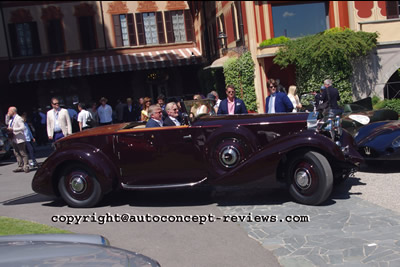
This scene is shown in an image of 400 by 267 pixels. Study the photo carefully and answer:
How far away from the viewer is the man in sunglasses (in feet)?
32.0

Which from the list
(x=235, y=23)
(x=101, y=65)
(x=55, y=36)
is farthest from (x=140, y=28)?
(x=235, y=23)

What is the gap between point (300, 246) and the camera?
4324mm

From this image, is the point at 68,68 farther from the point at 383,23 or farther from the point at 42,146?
the point at 383,23

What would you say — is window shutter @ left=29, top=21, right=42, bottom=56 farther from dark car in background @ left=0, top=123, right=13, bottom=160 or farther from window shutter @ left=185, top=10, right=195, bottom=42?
dark car in background @ left=0, top=123, right=13, bottom=160

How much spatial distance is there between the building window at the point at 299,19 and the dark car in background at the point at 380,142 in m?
11.7

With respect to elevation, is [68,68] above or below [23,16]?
below

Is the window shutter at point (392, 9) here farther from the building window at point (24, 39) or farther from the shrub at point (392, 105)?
the building window at point (24, 39)

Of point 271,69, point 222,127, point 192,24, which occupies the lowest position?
point 222,127

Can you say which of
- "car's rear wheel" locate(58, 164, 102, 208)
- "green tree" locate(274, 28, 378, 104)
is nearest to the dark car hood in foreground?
"car's rear wheel" locate(58, 164, 102, 208)

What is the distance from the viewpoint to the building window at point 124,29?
2722cm

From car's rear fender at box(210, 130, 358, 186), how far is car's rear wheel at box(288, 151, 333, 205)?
12cm

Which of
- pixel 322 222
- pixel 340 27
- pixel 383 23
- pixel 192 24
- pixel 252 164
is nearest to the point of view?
pixel 322 222

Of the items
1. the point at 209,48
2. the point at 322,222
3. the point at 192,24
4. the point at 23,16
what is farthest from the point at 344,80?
the point at 23,16

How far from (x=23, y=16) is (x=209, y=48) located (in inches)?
465
